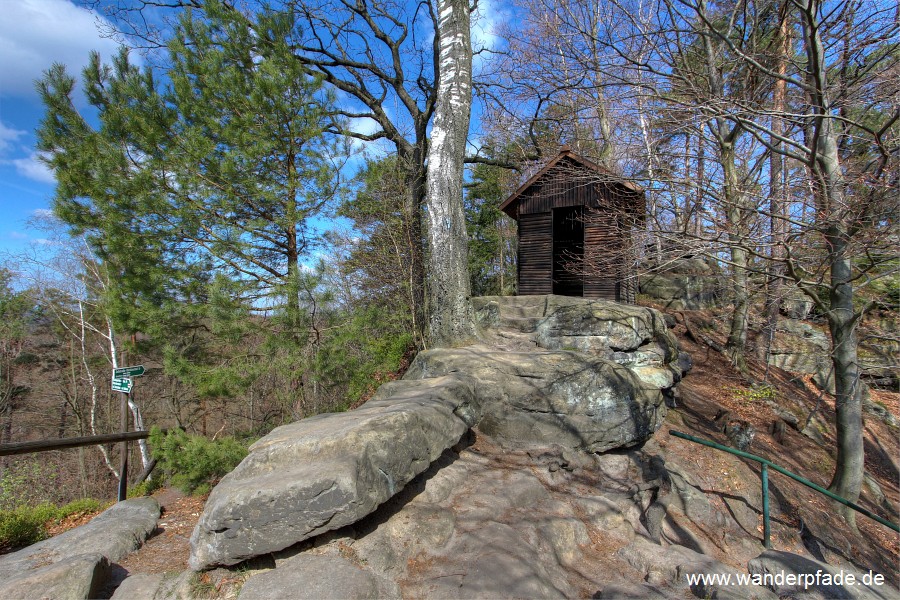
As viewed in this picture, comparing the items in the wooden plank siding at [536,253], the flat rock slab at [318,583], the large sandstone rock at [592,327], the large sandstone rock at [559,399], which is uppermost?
the wooden plank siding at [536,253]

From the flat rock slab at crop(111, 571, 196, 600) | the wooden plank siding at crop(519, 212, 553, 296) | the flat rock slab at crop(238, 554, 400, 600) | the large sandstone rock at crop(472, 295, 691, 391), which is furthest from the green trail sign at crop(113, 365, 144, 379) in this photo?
the wooden plank siding at crop(519, 212, 553, 296)

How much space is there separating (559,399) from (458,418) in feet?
4.99

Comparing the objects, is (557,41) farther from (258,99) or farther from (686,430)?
(686,430)

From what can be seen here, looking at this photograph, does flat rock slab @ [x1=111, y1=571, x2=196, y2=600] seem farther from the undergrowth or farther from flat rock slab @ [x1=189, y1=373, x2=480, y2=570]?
the undergrowth

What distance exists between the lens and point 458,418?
154 inches

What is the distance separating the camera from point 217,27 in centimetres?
579

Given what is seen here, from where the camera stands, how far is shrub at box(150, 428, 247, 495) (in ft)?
16.7

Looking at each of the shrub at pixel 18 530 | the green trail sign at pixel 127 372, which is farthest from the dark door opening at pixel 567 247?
the shrub at pixel 18 530

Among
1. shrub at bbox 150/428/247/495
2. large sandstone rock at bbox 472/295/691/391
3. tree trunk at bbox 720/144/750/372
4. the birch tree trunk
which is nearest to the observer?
shrub at bbox 150/428/247/495

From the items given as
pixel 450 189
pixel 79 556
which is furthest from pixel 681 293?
pixel 79 556

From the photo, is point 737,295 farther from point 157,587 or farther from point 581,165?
point 157,587

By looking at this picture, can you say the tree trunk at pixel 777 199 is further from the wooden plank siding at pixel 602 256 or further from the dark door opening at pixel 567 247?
the dark door opening at pixel 567 247

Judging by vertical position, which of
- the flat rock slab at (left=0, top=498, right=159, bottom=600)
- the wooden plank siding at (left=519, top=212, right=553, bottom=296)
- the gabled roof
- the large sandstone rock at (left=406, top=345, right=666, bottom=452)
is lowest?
the flat rock slab at (left=0, top=498, right=159, bottom=600)

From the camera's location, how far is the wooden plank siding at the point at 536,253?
31.0 ft
